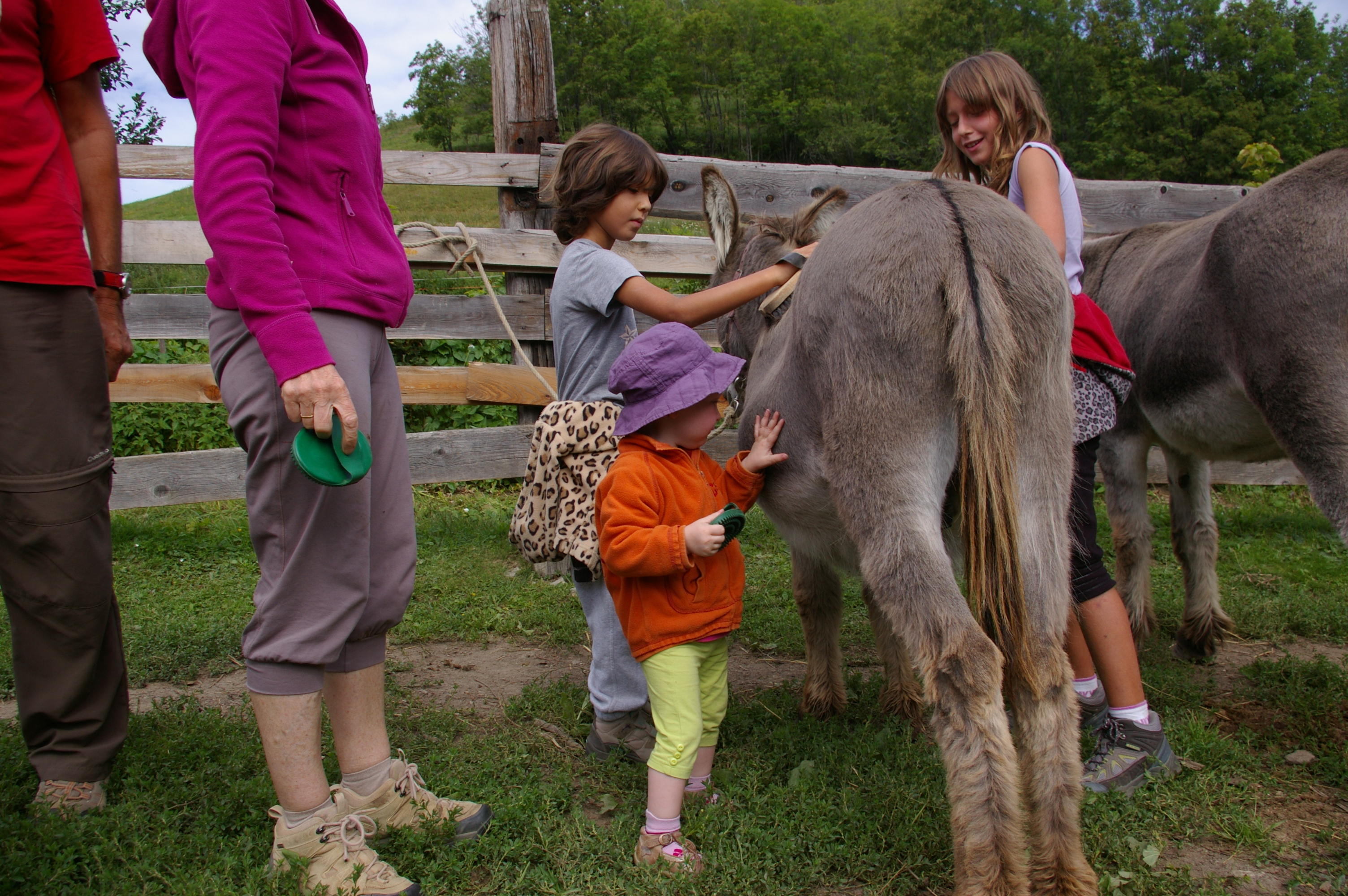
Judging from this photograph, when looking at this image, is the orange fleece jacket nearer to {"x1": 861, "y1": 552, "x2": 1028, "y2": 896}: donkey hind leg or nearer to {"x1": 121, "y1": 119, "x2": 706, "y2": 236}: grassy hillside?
{"x1": 861, "y1": 552, "x2": 1028, "y2": 896}: donkey hind leg

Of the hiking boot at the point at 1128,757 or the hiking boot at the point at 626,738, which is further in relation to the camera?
the hiking boot at the point at 626,738

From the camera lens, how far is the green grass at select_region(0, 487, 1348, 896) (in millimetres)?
2004

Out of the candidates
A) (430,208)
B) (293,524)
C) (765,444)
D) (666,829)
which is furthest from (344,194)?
(430,208)

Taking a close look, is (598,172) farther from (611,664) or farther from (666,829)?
(666,829)

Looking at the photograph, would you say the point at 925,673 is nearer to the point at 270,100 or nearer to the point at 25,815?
the point at 270,100

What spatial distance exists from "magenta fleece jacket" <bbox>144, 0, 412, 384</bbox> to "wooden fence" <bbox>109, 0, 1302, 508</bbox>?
129 inches

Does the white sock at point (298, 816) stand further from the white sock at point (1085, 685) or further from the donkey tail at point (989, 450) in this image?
the white sock at point (1085, 685)

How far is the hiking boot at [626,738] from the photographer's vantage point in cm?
266

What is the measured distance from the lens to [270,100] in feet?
5.25

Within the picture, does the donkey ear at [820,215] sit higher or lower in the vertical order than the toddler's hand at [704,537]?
higher

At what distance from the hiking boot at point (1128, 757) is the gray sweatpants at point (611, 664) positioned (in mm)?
1453

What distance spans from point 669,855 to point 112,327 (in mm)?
2301

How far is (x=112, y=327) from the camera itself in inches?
95.5

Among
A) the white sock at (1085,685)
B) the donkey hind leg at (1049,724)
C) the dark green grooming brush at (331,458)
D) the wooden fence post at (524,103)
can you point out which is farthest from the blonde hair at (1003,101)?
the wooden fence post at (524,103)
